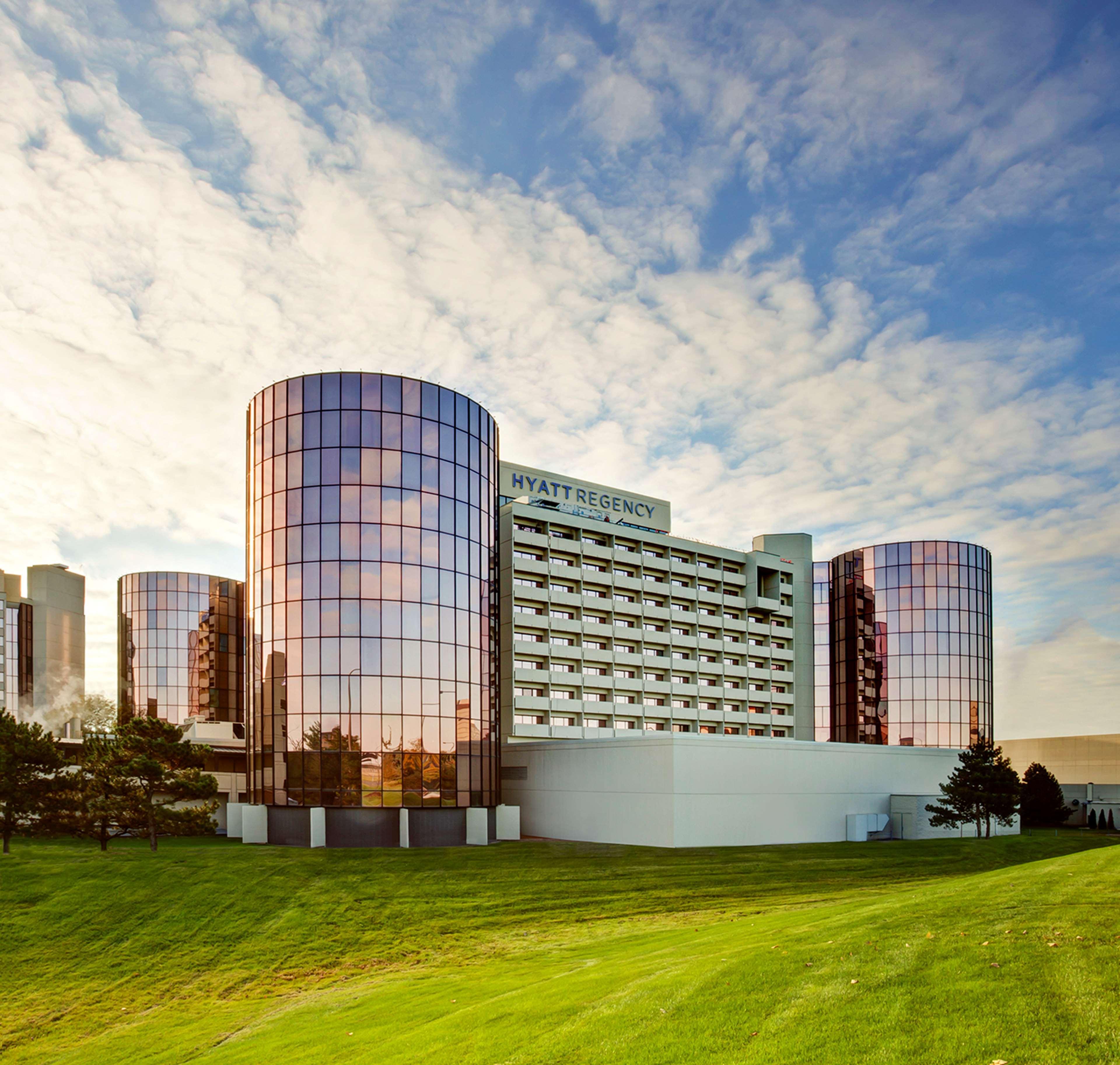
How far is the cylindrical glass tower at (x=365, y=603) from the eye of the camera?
188 ft

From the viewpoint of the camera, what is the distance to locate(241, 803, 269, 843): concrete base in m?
57.4

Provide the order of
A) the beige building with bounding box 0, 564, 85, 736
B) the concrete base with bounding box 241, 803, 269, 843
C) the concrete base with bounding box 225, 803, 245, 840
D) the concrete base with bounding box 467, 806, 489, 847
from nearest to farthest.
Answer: the concrete base with bounding box 241, 803, 269, 843, the concrete base with bounding box 467, 806, 489, 847, the concrete base with bounding box 225, 803, 245, 840, the beige building with bounding box 0, 564, 85, 736

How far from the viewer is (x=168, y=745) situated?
51.0m

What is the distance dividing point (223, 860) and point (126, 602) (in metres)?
70.7

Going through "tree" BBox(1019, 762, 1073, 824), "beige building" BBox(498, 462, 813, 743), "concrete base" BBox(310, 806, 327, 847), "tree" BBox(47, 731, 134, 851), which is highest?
"beige building" BBox(498, 462, 813, 743)

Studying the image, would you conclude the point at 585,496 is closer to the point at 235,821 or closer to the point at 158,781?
the point at 235,821

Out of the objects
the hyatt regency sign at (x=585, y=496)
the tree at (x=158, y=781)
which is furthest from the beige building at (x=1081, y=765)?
the tree at (x=158, y=781)

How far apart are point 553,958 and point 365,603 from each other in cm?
3447

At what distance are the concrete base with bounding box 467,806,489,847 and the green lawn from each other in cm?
653

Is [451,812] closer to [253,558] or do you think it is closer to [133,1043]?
[253,558]

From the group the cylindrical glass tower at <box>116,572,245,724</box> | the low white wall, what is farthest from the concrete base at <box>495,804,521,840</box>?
the cylindrical glass tower at <box>116,572,245,724</box>

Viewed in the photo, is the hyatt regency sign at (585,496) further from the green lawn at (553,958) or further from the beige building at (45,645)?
the beige building at (45,645)

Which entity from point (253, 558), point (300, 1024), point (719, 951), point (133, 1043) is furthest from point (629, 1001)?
point (253, 558)

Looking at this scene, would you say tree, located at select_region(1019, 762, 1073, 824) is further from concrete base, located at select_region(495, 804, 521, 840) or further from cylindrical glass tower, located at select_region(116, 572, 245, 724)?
cylindrical glass tower, located at select_region(116, 572, 245, 724)
